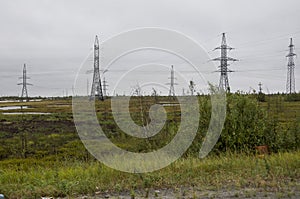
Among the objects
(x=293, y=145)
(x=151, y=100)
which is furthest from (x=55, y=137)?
(x=293, y=145)

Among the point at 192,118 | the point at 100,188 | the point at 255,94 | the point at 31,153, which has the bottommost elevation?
the point at 31,153

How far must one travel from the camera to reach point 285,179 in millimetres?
7027

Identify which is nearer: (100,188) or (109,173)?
(100,188)

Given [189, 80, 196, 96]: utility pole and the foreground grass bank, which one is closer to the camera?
the foreground grass bank

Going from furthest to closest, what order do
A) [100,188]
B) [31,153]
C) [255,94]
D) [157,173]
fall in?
[31,153] < [255,94] < [157,173] < [100,188]

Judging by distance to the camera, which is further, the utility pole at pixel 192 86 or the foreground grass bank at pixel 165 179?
the utility pole at pixel 192 86

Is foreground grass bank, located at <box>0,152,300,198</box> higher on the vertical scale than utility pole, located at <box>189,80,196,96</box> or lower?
lower

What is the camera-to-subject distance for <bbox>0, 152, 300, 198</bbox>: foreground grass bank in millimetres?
6484

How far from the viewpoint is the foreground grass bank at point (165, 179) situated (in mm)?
6484

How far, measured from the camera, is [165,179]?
706 centimetres

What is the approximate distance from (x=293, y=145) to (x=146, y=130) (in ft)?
17.8

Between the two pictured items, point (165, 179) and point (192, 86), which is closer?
point (165, 179)

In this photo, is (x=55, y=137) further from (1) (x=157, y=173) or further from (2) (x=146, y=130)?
(1) (x=157, y=173)

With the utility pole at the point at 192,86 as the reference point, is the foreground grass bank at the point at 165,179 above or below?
below
